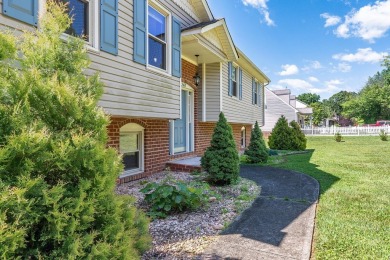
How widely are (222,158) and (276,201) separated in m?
1.51

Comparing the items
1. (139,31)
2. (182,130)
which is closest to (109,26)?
(139,31)

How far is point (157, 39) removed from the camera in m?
6.44

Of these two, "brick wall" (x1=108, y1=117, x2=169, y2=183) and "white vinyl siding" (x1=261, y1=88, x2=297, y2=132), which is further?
"white vinyl siding" (x1=261, y1=88, x2=297, y2=132)

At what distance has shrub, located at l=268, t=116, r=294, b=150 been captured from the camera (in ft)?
49.8

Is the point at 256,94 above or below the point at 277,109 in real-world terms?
below

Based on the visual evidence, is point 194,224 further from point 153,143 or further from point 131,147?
point 153,143

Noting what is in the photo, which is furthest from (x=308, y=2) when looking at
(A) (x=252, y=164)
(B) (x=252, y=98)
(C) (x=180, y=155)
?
(C) (x=180, y=155)

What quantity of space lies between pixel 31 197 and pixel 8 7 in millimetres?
3005

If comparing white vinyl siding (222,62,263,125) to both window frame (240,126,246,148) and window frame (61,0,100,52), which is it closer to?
window frame (240,126,246,148)

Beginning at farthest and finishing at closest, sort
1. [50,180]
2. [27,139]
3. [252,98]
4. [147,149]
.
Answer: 1. [252,98]
2. [147,149]
3. [50,180]
4. [27,139]

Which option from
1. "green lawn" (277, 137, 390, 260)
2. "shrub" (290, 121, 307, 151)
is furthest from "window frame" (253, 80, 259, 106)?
"green lawn" (277, 137, 390, 260)

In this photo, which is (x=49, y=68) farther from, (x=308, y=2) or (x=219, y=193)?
(x=308, y=2)

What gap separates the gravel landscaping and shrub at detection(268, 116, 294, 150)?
10301 millimetres

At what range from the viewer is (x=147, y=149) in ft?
22.8
